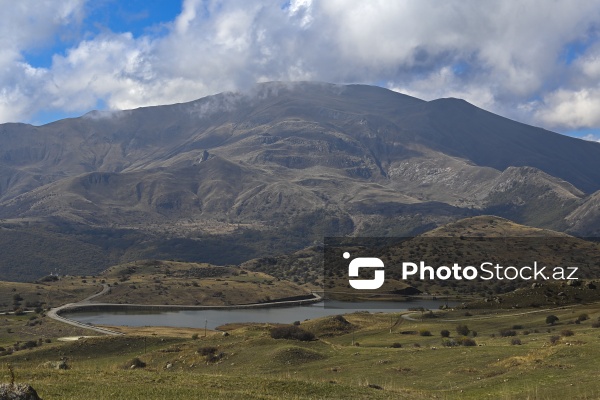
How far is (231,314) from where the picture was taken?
131 metres

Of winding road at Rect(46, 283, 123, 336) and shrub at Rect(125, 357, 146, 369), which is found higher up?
shrub at Rect(125, 357, 146, 369)

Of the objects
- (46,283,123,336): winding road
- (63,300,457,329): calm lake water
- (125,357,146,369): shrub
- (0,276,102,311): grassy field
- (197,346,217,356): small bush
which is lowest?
(63,300,457,329): calm lake water

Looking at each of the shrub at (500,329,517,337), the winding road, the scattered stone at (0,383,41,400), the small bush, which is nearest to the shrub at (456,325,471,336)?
the shrub at (500,329,517,337)

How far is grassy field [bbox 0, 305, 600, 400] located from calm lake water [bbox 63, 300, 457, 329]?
55.3 metres

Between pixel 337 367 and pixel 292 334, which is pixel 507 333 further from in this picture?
pixel 337 367

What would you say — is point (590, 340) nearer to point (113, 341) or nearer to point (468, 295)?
point (113, 341)

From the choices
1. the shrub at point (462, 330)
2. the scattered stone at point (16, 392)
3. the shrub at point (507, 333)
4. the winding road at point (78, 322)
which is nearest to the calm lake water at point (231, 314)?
the winding road at point (78, 322)

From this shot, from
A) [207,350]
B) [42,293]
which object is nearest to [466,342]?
[207,350]

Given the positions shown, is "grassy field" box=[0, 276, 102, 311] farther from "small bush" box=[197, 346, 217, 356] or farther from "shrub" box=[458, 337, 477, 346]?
"shrub" box=[458, 337, 477, 346]

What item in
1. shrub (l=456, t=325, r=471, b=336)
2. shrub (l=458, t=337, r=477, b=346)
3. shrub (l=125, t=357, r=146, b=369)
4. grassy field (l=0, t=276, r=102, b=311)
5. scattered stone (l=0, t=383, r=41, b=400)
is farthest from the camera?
grassy field (l=0, t=276, r=102, b=311)

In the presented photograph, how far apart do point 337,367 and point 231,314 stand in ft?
314

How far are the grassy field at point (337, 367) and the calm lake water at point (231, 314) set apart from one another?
5534cm

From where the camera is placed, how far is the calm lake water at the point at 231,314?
114 metres

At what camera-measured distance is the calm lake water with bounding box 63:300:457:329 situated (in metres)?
114
